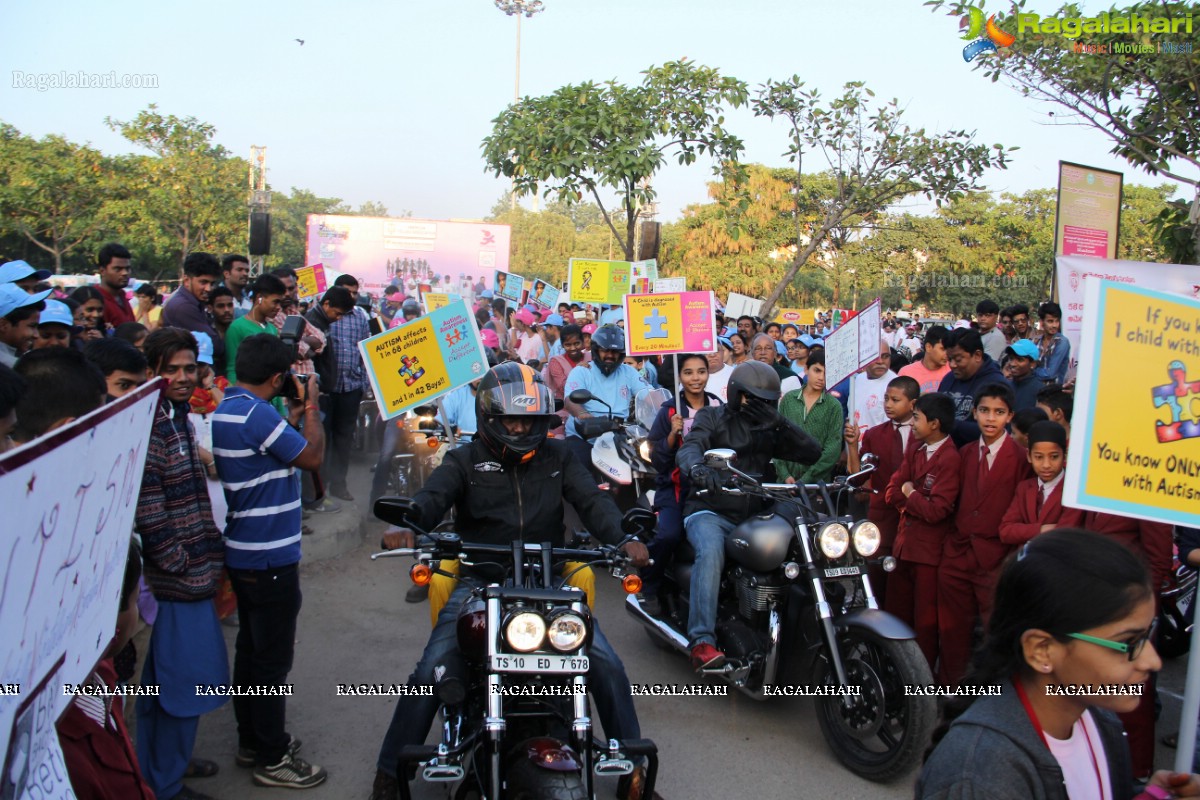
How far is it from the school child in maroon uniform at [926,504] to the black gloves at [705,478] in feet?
3.96

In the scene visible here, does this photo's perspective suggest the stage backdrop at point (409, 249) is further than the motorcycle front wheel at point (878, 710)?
Yes

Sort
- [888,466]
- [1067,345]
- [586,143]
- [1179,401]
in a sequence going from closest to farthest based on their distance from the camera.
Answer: [1179,401]
[888,466]
[1067,345]
[586,143]

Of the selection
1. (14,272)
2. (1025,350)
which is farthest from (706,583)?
(14,272)

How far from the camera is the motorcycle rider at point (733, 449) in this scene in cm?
480

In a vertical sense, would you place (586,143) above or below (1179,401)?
above

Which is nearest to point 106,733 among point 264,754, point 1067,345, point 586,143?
point 264,754

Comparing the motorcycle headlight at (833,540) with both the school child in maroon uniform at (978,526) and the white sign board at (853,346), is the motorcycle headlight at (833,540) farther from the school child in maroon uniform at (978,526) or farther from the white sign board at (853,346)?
the white sign board at (853,346)

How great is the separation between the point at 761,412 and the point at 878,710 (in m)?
1.73

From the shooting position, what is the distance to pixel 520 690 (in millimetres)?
3154

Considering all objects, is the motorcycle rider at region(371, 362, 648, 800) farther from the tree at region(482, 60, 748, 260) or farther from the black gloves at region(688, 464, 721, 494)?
the tree at region(482, 60, 748, 260)

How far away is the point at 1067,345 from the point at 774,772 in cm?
598

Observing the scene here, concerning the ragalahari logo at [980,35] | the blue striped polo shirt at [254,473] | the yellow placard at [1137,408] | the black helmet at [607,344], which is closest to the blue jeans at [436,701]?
the blue striped polo shirt at [254,473]

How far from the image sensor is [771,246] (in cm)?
4103

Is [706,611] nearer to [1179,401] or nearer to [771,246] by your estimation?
[1179,401]
